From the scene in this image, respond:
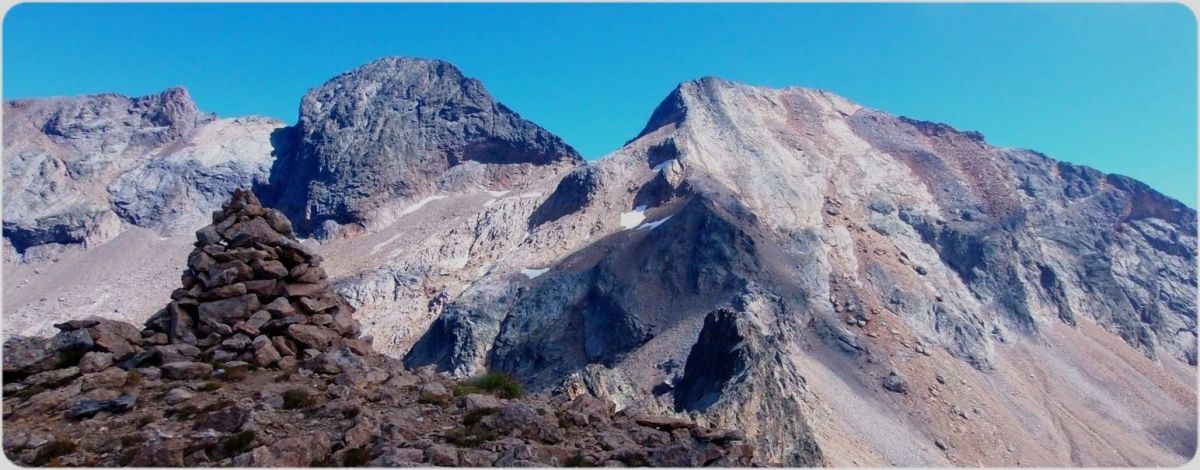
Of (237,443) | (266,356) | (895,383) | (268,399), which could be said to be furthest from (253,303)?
(895,383)

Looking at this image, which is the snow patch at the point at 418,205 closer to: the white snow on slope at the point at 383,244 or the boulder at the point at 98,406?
the white snow on slope at the point at 383,244

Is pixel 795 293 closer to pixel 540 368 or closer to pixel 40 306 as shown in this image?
pixel 540 368

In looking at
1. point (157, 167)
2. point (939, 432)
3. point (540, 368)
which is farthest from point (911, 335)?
point (157, 167)

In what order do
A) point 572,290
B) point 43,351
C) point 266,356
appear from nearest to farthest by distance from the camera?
point 43,351
point 266,356
point 572,290

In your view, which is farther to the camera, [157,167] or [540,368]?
[157,167]

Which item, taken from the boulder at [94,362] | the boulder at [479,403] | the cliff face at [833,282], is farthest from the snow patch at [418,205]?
the boulder at [479,403]

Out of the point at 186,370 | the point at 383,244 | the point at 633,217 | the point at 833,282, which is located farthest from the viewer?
the point at 383,244

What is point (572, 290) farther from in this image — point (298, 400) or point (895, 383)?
point (298, 400)
